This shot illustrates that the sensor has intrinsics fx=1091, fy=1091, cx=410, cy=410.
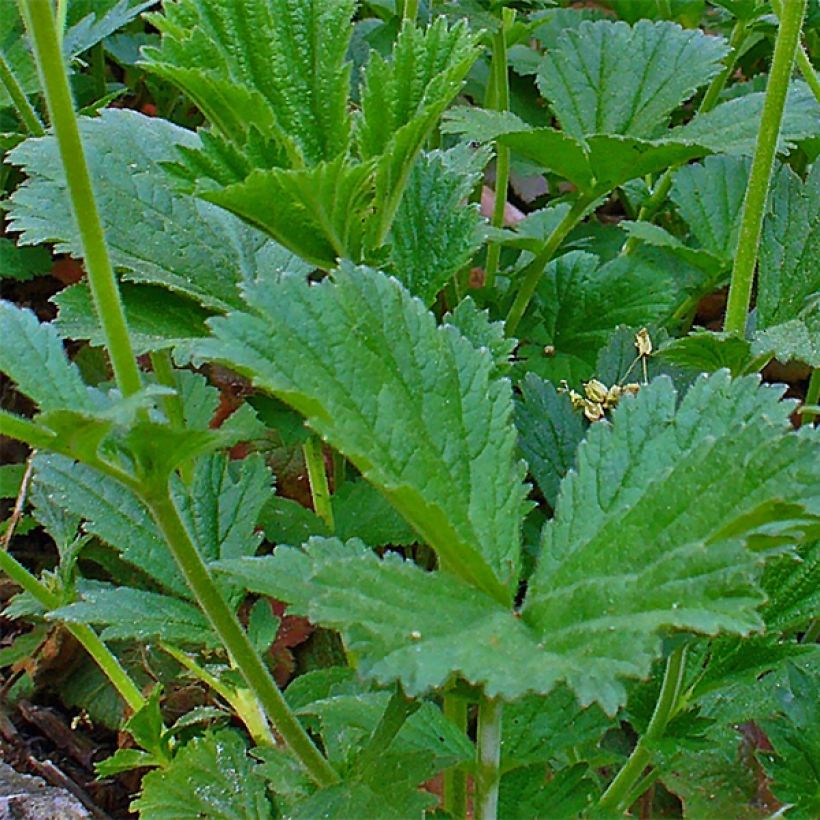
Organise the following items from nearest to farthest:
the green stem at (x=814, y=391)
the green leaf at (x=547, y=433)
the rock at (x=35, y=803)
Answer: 1. the green leaf at (x=547, y=433)
2. the rock at (x=35, y=803)
3. the green stem at (x=814, y=391)

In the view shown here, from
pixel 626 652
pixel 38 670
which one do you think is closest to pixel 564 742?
pixel 626 652

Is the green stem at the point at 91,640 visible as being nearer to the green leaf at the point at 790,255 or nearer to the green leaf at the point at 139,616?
the green leaf at the point at 139,616

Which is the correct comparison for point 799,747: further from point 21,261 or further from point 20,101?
point 21,261

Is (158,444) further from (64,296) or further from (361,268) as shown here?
(64,296)

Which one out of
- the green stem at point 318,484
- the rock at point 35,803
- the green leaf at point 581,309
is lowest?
the rock at point 35,803

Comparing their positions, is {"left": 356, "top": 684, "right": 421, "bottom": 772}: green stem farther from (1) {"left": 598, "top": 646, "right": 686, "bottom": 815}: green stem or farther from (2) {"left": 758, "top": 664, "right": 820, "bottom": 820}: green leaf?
(2) {"left": 758, "top": 664, "right": 820, "bottom": 820}: green leaf

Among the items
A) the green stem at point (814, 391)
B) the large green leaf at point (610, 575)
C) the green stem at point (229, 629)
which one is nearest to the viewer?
the large green leaf at point (610, 575)

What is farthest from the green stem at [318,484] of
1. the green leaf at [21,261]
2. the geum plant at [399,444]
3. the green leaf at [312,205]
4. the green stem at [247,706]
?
the green leaf at [21,261]

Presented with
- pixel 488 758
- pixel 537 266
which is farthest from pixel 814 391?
pixel 488 758
